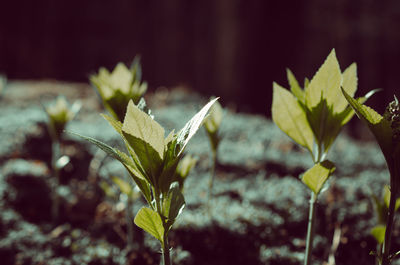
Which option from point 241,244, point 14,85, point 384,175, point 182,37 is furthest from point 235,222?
point 182,37

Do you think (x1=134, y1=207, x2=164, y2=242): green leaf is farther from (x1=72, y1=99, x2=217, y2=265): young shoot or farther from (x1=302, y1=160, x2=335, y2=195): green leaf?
(x1=302, y1=160, x2=335, y2=195): green leaf

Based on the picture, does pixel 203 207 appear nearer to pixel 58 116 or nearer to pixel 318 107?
pixel 58 116

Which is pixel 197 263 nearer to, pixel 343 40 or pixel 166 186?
pixel 166 186

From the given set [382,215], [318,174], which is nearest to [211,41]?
[382,215]

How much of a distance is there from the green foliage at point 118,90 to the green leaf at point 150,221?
1.89 feet

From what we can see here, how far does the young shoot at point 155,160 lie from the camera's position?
0.94 metres

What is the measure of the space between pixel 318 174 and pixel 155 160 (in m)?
0.47

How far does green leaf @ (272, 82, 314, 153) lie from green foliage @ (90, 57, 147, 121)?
56 cm

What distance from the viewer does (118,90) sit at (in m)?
1.48

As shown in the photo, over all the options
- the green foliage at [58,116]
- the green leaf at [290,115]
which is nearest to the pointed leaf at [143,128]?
the green leaf at [290,115]

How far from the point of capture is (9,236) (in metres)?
1.79

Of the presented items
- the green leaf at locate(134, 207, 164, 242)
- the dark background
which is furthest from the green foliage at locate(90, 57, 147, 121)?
the dark background

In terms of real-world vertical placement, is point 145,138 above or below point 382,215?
above

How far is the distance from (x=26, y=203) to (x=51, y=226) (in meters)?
0.28
